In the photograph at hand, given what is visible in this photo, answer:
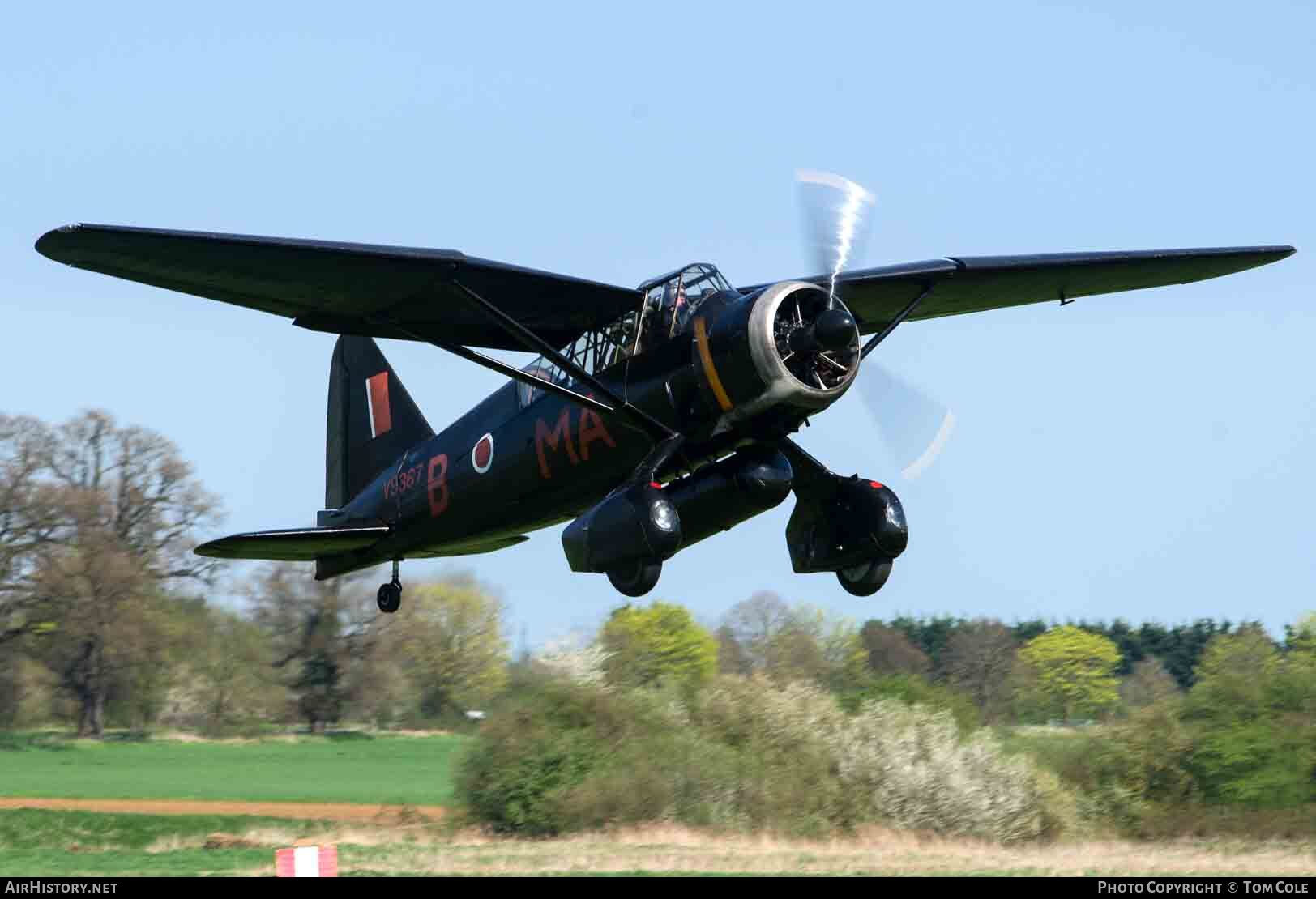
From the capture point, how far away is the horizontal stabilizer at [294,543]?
17.8 metres

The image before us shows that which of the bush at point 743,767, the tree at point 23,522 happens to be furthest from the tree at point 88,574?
the bush at point 743,767

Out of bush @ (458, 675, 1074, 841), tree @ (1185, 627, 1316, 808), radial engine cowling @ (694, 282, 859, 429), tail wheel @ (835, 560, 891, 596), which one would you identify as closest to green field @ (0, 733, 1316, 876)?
bush @ (458, 675, 1074, 841)

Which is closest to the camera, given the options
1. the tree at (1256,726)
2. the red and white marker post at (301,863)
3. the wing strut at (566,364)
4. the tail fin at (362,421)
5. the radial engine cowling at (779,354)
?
the red and white marker post at (301,863)

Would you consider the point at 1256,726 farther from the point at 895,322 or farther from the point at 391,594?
the point at 391,594

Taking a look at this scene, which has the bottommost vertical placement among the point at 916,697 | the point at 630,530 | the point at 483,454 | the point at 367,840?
the point at 367,840

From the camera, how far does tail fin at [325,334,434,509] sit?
795 inches

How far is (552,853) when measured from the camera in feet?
82.2

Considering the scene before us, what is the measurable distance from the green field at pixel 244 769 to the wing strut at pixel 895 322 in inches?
727

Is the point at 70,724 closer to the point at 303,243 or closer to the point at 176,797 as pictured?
the point at 176,797

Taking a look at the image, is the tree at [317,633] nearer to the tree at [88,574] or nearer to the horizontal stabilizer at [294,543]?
the tree at [88,574]

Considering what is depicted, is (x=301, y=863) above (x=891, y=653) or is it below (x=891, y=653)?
below

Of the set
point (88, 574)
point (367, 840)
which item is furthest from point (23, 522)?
point (367, 840)

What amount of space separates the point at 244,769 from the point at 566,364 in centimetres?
2786

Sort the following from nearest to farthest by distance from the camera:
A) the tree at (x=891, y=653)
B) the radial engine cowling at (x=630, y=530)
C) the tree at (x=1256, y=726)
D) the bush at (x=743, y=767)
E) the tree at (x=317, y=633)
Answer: the radial engine cowling at (x=630, y=530) → the tree at (x=1256, y=726) → the bush at (x=743, y=767) → the tree at (x=891, y=653) → the tree at (x=317, y=633)
